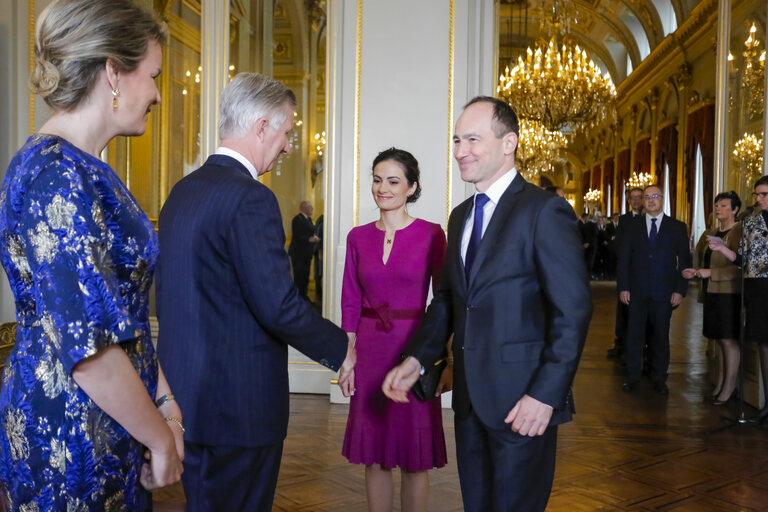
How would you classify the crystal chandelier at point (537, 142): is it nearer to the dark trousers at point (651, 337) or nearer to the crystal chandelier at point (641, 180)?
the crystal chandelier at point (641, 180)

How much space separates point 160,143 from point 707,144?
11.0m

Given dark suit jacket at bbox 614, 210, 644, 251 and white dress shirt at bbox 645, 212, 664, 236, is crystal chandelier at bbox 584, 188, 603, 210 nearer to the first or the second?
dark suit jacket at bbox 614, 210, 644, 251

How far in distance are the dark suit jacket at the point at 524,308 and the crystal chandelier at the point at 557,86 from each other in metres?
9.35

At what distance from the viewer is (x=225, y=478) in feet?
6.26

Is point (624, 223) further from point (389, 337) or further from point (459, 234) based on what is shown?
point (459, 234)

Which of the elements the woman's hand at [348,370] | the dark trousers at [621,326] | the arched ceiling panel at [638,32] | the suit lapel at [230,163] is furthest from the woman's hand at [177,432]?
the arched ceiling panel at [638,32]

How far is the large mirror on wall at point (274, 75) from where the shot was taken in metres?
6.08

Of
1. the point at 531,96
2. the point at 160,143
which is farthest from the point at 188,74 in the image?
the point at 531,96

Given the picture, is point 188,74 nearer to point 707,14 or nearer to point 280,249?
point 280,249

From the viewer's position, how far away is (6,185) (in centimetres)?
126

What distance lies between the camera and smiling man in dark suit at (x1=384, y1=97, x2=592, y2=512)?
1.98 m

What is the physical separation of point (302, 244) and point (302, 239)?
44 mm

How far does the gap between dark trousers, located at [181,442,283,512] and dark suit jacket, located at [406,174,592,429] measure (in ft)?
2.16

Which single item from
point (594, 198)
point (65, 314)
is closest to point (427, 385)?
point (65, 314)
